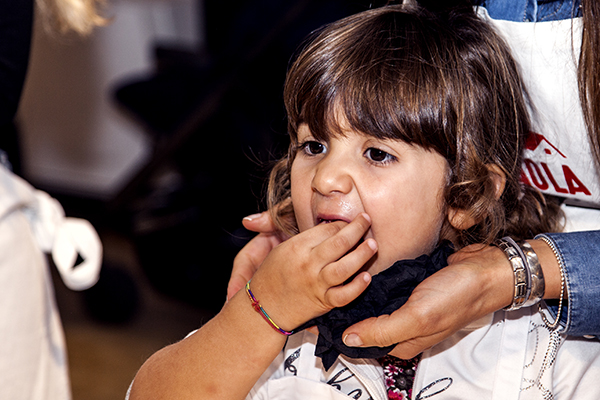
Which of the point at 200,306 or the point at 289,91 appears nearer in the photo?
the point at 289,91

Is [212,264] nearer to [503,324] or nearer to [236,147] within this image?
[236,147]

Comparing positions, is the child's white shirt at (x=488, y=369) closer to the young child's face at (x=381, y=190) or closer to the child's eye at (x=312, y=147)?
the young child's face at (x=381, y=190)

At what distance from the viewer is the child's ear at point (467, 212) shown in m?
0.84

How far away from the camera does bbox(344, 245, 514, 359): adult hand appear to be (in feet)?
2.33

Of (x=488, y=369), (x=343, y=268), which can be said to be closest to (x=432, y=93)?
(x=343, y=268)

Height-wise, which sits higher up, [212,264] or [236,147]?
[236,147]

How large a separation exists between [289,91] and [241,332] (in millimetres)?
361

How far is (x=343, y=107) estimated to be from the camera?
0.80 m

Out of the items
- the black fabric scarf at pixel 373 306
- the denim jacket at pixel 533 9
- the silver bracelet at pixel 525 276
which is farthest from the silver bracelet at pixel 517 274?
the denim jacket at pixel 533 9

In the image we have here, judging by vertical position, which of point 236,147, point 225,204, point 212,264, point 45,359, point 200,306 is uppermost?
point 45,359

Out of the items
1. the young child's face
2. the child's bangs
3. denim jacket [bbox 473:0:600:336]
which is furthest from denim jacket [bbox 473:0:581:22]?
the young child's face

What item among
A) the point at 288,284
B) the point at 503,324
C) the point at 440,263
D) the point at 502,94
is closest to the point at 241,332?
the point at 288,284

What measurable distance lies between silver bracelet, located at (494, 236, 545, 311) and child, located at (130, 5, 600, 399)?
8 centimetres

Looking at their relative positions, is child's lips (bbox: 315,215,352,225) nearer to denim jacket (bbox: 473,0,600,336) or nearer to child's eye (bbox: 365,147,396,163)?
child's eye (bbox: 365,147,396,163)
